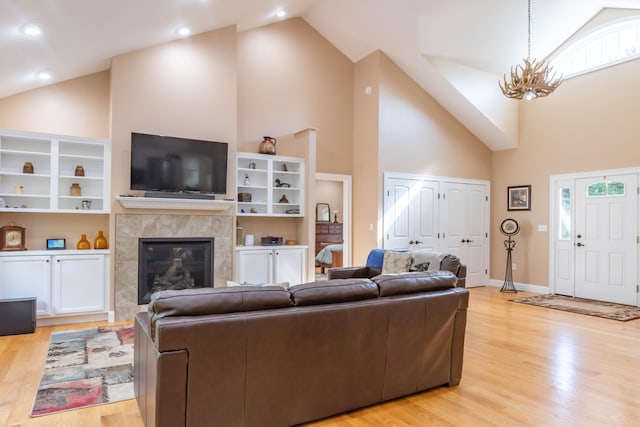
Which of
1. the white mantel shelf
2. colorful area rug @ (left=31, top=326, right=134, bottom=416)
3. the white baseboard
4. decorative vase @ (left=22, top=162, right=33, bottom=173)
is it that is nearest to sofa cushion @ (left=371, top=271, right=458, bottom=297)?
colorful area rug @ (left=31, top=326, right=134, bottom=416)

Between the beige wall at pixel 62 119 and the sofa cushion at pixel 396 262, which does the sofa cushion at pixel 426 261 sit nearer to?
the sofa cushion at pixel 396 262

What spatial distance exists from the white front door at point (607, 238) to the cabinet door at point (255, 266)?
17.1 feet

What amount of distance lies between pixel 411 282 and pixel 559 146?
229 inches

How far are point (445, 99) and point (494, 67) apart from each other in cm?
97

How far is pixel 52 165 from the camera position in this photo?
16.3 ft

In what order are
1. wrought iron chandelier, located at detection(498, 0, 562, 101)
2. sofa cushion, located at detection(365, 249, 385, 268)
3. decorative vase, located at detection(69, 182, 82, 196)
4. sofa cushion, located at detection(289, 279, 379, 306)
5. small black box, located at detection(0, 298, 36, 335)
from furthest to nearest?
sofa cushion, located at detection(365, 249, 385, 268) → decorative vase, located at detection(69, 182, 82, 196) → wrought iron chandelier, located at detection(498, 0, 562, 101) → small black box, located at detection(0, 298, 36, 335) → sofa cushion, located at detection(289, 279, 379, 306)

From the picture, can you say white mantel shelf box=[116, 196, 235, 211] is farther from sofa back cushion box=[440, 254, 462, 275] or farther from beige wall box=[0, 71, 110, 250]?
sofa back cushion box=[440, 254, 462, 275]

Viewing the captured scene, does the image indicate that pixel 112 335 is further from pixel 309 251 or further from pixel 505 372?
pixel 505 372

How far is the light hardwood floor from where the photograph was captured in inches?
102

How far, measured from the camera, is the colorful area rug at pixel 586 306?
222 inches

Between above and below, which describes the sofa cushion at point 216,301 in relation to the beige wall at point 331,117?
below

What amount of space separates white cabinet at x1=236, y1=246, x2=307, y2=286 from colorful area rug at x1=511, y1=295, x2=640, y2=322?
3570 millimetres

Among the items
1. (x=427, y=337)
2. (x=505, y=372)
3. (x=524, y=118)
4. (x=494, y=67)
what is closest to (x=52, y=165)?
(x=427, y=337)

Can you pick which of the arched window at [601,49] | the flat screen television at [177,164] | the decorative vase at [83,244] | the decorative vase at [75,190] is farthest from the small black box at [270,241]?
the arched window at [601,49]
